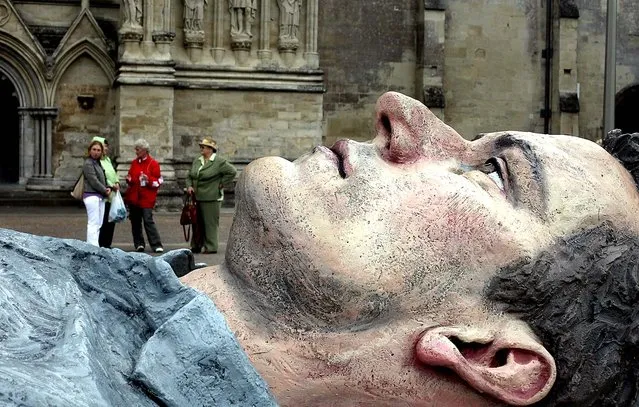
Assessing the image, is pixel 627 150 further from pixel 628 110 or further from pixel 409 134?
pixel 628 110

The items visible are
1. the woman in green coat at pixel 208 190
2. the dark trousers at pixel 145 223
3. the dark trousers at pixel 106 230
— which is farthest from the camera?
the woman in green coat at pixel 208 190

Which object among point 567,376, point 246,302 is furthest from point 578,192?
point 246,302

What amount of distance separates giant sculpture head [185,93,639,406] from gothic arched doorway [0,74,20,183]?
2127 centimetres

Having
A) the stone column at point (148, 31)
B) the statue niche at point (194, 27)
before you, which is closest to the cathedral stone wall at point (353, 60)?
the statue niche at point (194, 27)

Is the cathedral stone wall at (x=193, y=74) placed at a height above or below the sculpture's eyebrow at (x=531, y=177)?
above

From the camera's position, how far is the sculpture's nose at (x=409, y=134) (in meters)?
2.29

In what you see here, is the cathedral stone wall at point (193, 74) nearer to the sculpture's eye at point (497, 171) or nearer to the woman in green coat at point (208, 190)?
the woman in green coat at point (208, 190)

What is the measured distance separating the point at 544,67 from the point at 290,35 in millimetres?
7808

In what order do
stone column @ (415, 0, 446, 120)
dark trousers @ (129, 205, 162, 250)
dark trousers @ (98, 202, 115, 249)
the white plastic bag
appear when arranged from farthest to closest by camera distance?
1. stone column @ (415, 0, 446, 120)
2. dark trousers @ (129, 205, 162, 250)
3. dark trousers @ (98, 202, 115, 249)
4. the white plastic bag

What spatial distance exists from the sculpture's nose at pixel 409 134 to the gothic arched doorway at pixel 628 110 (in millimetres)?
26562

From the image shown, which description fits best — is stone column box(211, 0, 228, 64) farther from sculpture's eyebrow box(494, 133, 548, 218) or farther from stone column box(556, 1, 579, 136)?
sculpture's eyebrow box(494, 133, 548, 218)

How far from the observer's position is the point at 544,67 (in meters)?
25.5

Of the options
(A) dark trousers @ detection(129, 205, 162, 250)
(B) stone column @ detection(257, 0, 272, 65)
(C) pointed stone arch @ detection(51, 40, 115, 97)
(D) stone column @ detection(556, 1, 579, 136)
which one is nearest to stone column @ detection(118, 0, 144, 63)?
(C) pointed stone arch @ detection(51, 40, 115, 97)

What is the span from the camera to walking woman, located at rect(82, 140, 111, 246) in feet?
36.4
